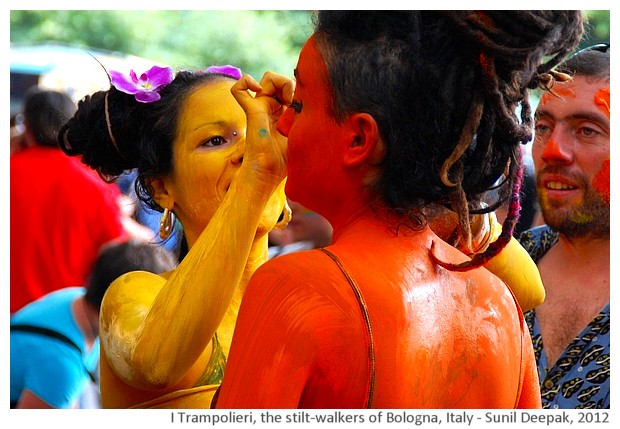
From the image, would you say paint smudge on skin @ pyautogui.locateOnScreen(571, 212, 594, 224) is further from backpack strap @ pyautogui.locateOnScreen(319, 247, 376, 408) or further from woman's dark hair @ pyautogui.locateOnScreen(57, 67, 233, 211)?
backpack strap @ pyautogui.locateOnScreen(319, 247, 376, 408)

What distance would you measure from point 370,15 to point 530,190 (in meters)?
2.74

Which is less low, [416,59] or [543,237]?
[416,59]

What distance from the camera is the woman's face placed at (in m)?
2.65

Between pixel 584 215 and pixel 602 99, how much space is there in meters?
0.41

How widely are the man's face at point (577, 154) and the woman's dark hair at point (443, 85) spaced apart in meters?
1.51

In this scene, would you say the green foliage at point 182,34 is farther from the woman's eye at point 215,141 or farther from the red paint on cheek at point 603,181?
the woman's eye at point 215,141

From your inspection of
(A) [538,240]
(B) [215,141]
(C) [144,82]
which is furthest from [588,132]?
(C) [144,82]

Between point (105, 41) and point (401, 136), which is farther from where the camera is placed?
point (105, 41)

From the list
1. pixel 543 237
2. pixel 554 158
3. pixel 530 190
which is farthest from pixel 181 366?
pixel 530 190

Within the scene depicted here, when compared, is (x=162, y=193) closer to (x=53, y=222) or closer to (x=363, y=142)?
(x=363, y=142)

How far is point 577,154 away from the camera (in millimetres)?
3498

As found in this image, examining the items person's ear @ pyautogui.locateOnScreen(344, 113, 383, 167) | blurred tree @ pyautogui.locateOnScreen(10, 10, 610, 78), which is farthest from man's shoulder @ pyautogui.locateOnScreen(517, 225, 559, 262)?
blurred tree @ pyautogui.locateOnScreen(10, 10, 610, 78)

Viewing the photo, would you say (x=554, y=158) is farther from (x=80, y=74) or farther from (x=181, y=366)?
(x=80, y=74)

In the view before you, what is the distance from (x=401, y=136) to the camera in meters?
1.95
